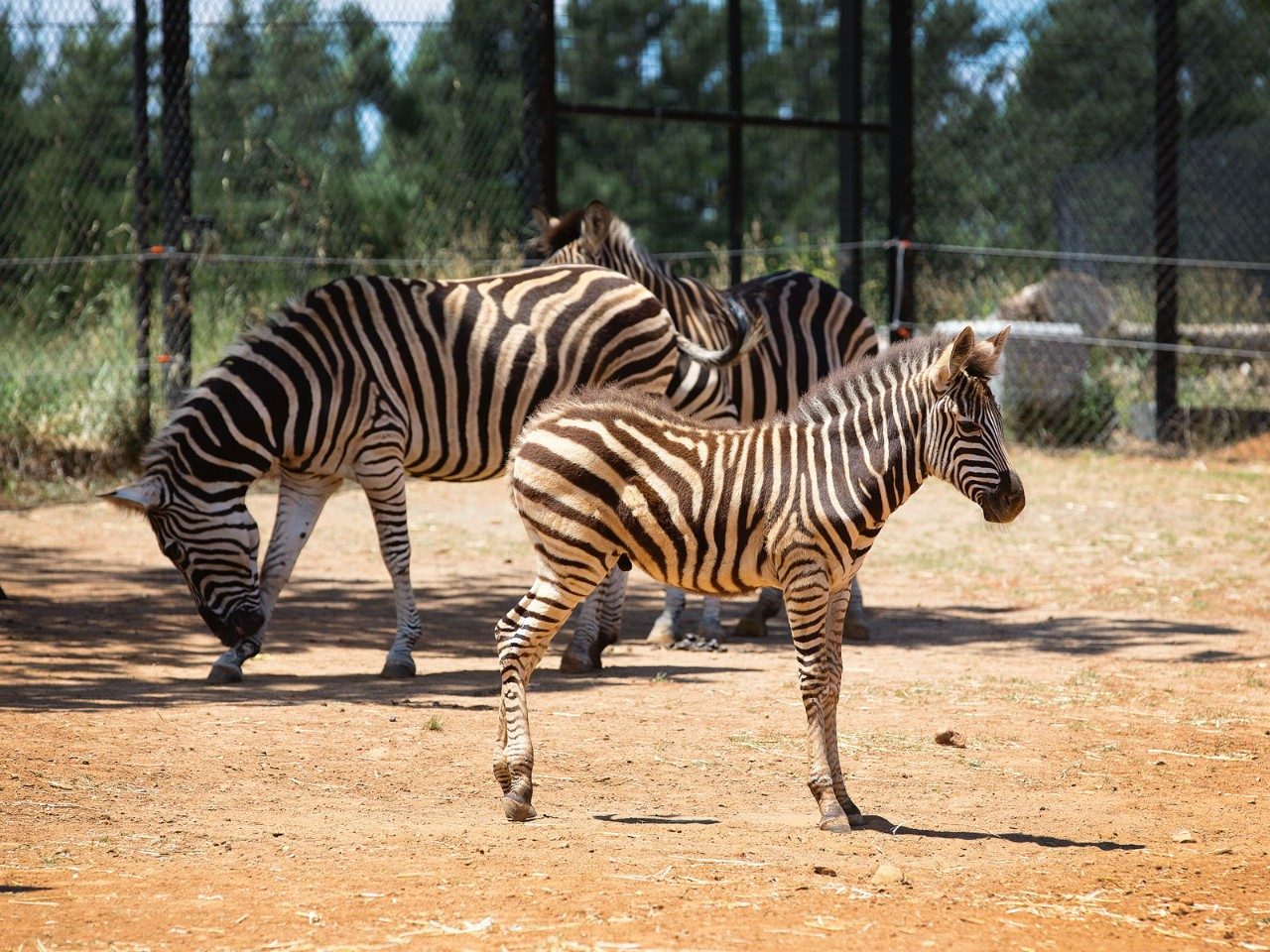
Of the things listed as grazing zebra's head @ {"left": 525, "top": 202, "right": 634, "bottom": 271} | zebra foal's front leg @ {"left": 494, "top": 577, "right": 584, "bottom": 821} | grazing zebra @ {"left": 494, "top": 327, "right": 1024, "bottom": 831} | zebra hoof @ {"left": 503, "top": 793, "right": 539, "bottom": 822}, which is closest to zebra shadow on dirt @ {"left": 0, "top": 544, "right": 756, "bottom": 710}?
zebra foal's front leg @ {"left": 494, "top": 577, "right": 584, "bottom": 821}

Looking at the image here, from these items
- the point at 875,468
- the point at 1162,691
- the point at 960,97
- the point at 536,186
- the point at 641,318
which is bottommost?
the point at 1162,691

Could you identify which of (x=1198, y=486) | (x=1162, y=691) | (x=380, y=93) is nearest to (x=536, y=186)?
(x=1198, y=486)

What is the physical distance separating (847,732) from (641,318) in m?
2.69

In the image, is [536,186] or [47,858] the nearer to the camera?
[47,858]

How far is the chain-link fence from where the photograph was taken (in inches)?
536

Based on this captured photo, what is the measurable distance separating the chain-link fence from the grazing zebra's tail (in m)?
4.60

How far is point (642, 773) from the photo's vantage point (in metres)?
5.75

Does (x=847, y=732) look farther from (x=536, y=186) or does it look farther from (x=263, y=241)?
(x=263, y=241)

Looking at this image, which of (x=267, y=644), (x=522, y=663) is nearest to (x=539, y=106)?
(x=267, y=644)

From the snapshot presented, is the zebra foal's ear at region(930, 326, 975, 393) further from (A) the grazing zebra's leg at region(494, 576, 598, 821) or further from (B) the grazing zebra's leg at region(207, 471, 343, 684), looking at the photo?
(B) the grazing zebra's leg at region(207, 471, 343, 684)

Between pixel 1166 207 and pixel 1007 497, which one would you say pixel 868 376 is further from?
pixel 1166 207

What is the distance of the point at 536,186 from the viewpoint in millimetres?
12586

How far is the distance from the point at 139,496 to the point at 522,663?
286cm

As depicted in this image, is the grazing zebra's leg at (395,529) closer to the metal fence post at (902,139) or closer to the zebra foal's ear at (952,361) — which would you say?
the zebra foal's ear at (952,361)
